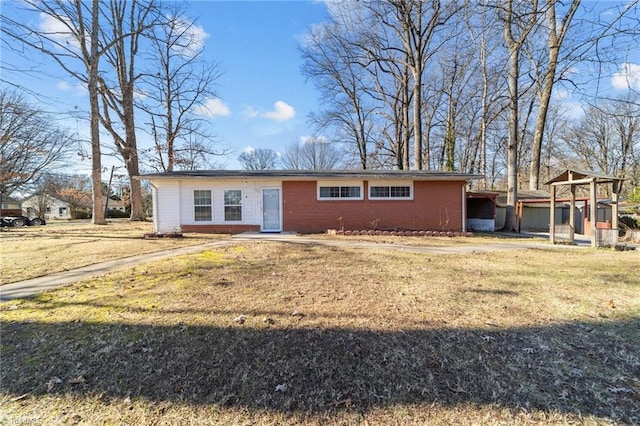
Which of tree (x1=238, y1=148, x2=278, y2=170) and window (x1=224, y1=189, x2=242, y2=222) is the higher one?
tree (x1=238, y1=148, x2=278, y2=170)

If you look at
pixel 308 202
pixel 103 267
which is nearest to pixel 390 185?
pixel 308 202

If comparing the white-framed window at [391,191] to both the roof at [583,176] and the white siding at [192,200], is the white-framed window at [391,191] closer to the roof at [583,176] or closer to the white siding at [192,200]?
the white siding at [192,200]

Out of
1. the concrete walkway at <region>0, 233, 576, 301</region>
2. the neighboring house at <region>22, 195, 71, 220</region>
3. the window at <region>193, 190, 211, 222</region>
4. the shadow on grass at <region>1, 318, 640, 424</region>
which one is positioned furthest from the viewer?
the neighboring house at <region>22, 195, 71, 220</region>

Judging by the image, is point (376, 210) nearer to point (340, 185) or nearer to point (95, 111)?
point (340, 185)

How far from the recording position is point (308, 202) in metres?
13.4

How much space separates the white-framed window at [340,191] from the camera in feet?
44.1

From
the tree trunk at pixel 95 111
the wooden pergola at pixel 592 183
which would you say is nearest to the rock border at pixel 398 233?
the wooden pergola at pixel 592 183

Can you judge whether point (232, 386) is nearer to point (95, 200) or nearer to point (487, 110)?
point (95, 200)

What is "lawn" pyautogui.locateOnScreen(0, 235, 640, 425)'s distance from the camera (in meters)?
2.19

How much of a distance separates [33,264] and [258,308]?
254 inches

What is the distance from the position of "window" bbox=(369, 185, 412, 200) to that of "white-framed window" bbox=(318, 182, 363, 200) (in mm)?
630

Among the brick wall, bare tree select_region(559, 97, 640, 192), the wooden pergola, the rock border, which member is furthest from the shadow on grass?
bare tree select_region(559, 97, 640, 192)

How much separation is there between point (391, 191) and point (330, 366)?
11.8 metres

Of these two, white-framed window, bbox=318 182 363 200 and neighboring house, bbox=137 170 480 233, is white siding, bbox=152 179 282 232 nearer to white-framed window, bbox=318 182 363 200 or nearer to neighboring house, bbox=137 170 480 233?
neighboring house, bbox=137 170 480 233
